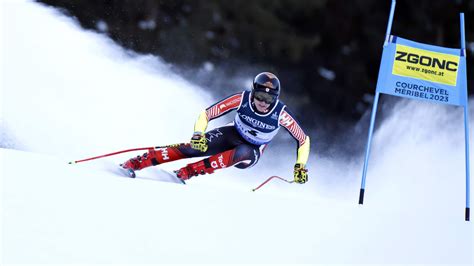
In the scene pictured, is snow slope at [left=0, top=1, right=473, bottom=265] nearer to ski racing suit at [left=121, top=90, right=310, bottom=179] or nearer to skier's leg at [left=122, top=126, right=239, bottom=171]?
skier's leg at [left=122, top=126, right=239, bottom=171]

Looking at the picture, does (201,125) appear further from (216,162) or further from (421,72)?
(421,72)

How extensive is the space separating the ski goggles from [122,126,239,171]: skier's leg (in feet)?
1.86

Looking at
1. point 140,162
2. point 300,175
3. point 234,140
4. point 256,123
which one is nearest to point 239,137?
point 234,140

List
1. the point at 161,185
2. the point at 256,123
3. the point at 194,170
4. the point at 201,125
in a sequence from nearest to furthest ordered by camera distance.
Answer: the point at 161,185 < the point at 201,125 < the point at 194,170 < the point at 256,123

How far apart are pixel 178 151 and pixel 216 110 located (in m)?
0.45

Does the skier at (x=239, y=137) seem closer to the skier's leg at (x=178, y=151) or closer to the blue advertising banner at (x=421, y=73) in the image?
the skier's leg at (x=178, y=151)

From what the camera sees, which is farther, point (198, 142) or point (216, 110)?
point (216, 110)

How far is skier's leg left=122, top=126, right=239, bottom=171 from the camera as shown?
5.66 metres

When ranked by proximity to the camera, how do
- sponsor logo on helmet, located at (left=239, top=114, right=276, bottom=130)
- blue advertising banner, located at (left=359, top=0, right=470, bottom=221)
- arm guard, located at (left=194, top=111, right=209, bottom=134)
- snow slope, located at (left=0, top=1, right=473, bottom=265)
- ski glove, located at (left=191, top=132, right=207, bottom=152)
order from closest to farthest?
snow slope, located at (left=0, top=1, right=473, bottom=265) < ski glove, located at (left=191, top=132, right=207, bottom=152) < arm guard, located at (left=194, top=111, right=209, bottom=134) < sponsor logo on helmet, located at (left=239, top=114, right=276, bottom=130) < blue advertising banner, located at (left=359, top=0, right=470, bottom=221)

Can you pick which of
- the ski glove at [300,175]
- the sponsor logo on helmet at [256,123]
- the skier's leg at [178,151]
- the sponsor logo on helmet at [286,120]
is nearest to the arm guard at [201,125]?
the skier's leg at [178,151]

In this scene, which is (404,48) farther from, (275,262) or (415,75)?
(275,262)

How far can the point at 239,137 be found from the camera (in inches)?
242

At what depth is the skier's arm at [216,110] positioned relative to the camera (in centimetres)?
563

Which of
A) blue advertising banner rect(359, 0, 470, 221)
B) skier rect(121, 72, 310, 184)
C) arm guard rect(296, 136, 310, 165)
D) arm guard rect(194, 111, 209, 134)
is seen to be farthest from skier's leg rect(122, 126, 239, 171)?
blue advertising banner rect(359, 0, 470, 221)
